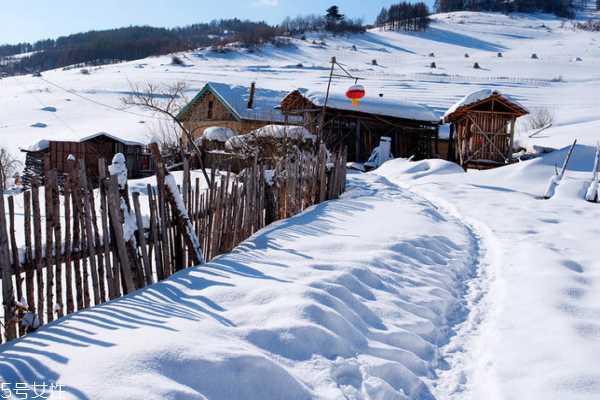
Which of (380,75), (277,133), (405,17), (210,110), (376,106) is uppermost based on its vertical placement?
(405,17)

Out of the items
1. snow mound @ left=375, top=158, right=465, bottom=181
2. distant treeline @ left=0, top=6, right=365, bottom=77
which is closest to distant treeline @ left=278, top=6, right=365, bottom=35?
distant treeline @ left=0, top=6, right=365, bottom=77

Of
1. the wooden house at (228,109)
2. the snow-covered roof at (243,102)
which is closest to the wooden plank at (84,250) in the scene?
the snow-covered roof at (243,102)

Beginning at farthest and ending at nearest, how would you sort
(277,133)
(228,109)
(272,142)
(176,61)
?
(176,61) → (228,109) → (277,133) → (272,142)

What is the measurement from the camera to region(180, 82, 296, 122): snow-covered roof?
2687cm

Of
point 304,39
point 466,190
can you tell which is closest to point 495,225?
point 466,190

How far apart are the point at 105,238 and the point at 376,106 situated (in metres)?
20.7

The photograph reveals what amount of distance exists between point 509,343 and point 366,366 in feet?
4.30

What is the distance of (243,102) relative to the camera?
2836cm

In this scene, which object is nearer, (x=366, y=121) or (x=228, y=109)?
(x=366, y=121)

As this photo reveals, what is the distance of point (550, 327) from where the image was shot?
13.3 feet

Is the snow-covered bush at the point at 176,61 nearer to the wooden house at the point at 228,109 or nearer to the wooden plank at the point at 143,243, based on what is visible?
the wooden house at the point at 228,109

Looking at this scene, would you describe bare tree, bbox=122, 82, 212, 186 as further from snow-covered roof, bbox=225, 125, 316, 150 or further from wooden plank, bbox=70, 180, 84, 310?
wooden plank, bbox=70, 180, 84, 310

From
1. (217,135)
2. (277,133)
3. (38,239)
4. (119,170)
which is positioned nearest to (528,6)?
(217,135)

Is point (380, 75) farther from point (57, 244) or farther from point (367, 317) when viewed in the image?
point (57, 244)
